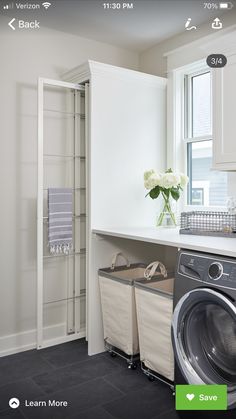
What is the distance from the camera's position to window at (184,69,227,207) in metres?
2.84

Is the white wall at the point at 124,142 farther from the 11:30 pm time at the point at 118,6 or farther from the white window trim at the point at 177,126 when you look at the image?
the 11:30 pm time at the point at 118,6

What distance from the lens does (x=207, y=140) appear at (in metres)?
2.91

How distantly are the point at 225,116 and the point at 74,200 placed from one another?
1.24 meters

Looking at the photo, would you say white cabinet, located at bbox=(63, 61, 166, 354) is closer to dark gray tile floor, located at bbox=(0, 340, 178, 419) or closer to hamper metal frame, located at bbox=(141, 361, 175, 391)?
dark gray tile floor, located at bbox=(0, 340, 178, 419)

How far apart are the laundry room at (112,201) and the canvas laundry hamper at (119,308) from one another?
1 cm

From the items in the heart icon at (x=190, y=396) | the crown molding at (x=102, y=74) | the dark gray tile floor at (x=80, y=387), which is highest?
the crown molding at (x=102, y=74)

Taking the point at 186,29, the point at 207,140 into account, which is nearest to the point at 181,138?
the point at 207,140

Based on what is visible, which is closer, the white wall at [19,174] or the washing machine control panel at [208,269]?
the washing machine control panel at [208,269]

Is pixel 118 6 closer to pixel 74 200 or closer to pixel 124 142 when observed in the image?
pixel 124 142

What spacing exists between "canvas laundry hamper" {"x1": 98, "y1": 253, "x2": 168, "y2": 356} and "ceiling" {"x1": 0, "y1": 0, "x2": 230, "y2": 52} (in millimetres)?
1534

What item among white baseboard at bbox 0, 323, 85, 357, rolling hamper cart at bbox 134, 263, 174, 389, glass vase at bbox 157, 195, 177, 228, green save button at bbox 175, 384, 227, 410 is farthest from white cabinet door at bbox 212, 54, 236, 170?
white baseboard at bbox 0, 323, 85, 357

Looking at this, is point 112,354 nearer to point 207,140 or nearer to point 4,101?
point 207,140

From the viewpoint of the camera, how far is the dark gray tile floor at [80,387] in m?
1.92

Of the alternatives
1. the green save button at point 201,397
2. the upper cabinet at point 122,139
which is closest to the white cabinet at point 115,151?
the upper cabinet at point 122,139
